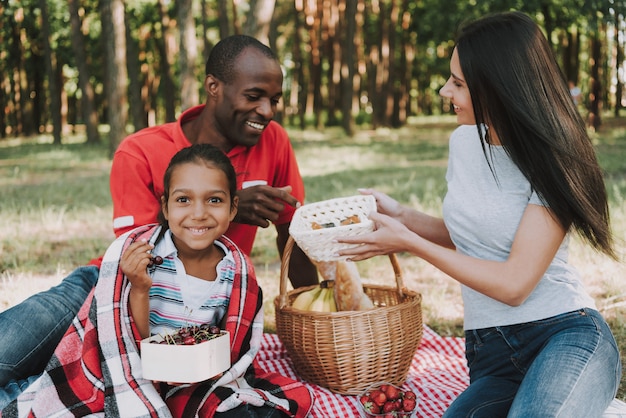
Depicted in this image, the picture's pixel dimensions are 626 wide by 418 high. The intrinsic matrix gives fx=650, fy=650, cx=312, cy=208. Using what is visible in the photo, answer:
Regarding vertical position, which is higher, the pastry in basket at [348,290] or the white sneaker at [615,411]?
the pastry in basket at [348,290]

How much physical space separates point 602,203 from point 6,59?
2656 centimetres

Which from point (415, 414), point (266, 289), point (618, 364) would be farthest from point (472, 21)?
point (266, 289)

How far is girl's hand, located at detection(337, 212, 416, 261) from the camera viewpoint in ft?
8.74

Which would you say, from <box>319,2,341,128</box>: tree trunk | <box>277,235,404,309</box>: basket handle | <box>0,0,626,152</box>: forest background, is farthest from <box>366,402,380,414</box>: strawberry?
<box>319,2,341,128</box>: tree trunk

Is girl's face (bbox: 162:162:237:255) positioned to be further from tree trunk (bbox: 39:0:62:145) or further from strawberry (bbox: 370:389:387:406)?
tree trunk (bbox: 39:0:62:145)

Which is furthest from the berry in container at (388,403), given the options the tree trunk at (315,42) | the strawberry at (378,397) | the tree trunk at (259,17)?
the tree trunk at (315,42)

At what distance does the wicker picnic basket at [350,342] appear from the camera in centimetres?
318

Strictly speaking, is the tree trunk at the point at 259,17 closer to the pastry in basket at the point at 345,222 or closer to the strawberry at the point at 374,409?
the pastry in basket at the point at 345,222

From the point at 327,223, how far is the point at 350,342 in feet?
1.94

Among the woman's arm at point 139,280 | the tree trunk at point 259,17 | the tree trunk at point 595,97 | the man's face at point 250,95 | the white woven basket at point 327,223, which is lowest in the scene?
the tree trunk at point 595,97

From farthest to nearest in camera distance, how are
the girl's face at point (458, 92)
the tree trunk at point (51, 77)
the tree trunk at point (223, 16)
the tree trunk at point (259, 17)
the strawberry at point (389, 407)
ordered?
the tree trunk at point (51, 77) < the tree trunk at point (223, 16) < the tree trunk at point (259, 17) < the strawberry at point (389, 407) < the girl's face at point (458, 92)

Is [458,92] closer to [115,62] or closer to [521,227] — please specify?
[521,227]

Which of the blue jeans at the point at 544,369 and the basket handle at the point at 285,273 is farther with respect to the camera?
the basket handle at the point at 285,273

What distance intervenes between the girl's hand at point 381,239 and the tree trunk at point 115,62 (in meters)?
11.9
